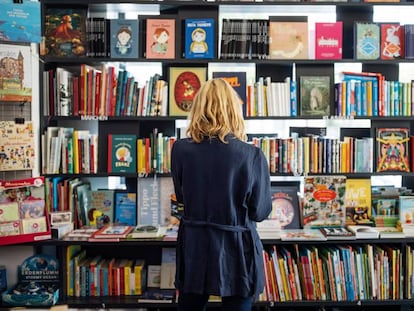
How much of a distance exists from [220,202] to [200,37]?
1450mm

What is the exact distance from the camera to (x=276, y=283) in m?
3.18

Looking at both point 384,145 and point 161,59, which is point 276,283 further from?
point 161,59

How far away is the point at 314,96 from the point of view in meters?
3.32

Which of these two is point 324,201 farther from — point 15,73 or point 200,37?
point 15,73

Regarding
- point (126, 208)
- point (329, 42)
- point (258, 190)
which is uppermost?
point (329, 42)

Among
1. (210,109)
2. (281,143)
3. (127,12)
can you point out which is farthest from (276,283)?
(127,12)

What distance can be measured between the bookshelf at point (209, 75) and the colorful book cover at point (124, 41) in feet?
0.13

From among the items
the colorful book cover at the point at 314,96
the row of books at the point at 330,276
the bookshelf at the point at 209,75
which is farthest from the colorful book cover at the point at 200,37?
the row of books at the point at 330,276

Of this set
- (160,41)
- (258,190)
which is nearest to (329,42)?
(160,41)

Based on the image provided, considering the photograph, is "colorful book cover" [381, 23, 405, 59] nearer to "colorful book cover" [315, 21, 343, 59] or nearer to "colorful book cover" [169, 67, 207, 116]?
"colorful book cover" [315, 21, 343, 59]

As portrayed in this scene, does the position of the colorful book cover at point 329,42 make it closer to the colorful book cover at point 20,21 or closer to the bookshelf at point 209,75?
the bookshelf at point 209,75

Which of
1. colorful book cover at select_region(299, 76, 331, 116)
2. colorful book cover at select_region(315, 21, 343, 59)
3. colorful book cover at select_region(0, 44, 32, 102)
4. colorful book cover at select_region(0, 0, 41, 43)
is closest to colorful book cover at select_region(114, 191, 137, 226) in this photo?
colorful book cover at select_region(0, 44, 32, 102)

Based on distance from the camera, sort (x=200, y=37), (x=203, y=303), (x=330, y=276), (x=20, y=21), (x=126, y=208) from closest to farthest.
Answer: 1. (x=203, y=303)
2. (x=20, y=21)
3. (x=330, y=276)
4. (x=200, y=37)
5. (x=126, y=208)

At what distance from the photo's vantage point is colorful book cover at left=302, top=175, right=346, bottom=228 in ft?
10.9
